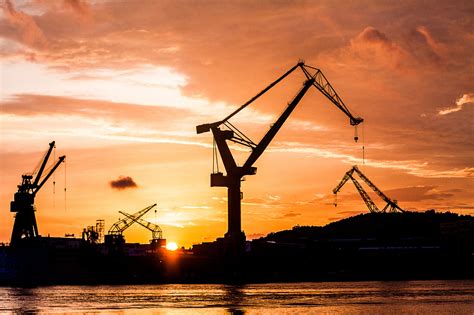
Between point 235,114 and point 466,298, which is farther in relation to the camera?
point 235,114

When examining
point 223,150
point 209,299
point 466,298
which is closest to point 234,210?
point 223,150

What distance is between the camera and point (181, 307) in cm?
11094

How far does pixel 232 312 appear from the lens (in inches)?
3863

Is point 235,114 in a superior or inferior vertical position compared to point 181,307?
superior

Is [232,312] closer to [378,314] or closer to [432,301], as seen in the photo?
[378,314]

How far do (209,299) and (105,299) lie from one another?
1742 cm

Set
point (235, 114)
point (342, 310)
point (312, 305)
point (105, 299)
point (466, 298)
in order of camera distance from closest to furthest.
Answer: point (342, 310) → point (312, 305) → point (466, 298) → point (105, 299) → point (235, 114)

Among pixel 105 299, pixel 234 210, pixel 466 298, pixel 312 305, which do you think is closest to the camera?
pixel 312 305

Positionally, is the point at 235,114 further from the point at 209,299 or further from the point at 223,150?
the point at 209,299

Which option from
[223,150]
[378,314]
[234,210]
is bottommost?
[378,314]

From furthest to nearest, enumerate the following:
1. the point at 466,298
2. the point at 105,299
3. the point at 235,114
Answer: the point at 235,114 → the point at 105,299 → the point at 466,298

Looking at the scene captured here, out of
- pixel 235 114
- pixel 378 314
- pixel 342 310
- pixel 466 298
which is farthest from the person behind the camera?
pixel 235 114

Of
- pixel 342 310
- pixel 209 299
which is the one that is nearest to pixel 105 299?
pixel 209 299

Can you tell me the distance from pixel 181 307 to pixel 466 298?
143 feet
